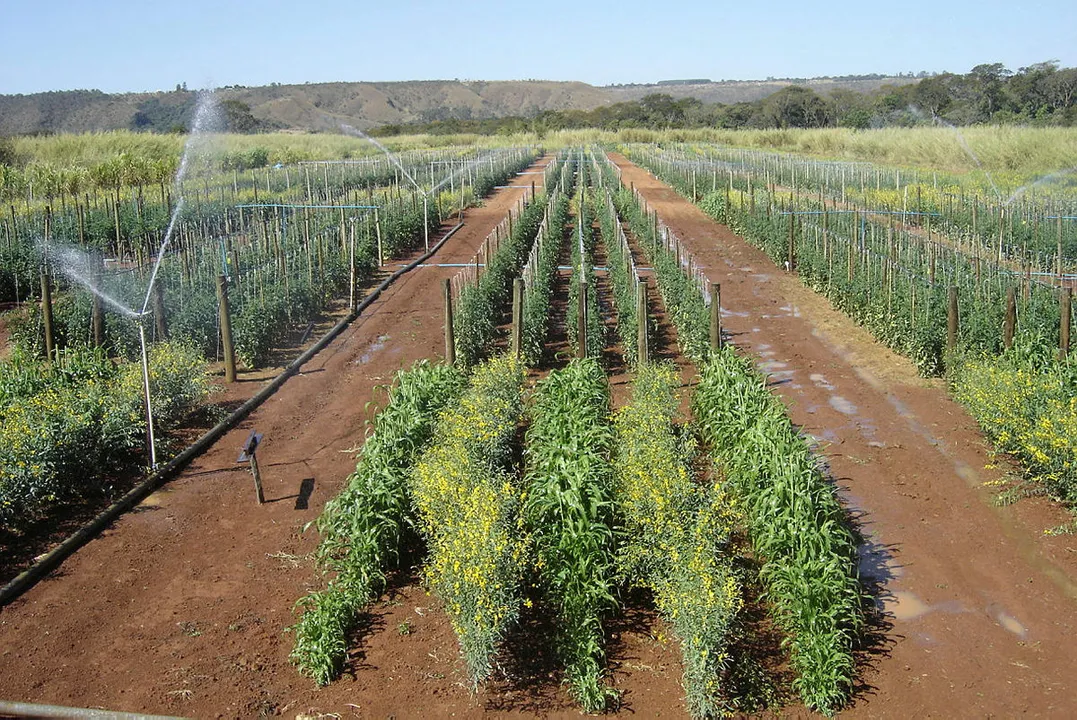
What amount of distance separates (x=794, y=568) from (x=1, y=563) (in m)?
5.65

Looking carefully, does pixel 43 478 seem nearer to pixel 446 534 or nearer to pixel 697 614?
pixel 446 534

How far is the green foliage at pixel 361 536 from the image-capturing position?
6.35 metres

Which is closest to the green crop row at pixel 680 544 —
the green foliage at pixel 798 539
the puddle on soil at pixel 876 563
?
the green foliage at pixel 798 539

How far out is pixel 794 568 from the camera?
6535mm

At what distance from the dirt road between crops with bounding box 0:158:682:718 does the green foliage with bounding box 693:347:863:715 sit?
820 millimetres

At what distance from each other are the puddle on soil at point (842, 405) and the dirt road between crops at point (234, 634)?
5.08 meters

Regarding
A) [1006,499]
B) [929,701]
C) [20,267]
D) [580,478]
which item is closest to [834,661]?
[929,701]

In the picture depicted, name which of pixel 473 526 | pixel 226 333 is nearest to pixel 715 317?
pixel 226 333

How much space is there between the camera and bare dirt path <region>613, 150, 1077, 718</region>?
20.3 feet

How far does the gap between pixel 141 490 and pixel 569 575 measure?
4.24 m

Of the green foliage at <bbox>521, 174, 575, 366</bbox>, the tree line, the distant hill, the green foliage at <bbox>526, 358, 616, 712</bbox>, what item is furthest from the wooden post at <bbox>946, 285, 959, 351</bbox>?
the distant hill

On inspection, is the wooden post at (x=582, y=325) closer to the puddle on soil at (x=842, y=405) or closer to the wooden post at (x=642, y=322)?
the wooden post at (x=642, y=322)

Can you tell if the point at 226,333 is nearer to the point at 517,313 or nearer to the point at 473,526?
the point at 517,313

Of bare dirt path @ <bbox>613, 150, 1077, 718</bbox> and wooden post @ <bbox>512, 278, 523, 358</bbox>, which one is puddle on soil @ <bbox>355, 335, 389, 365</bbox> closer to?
wooden post @ <bbox>512, 278, 523, 358</bbox>
